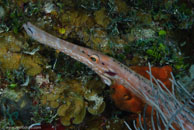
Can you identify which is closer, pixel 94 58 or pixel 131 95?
pixel 94 58

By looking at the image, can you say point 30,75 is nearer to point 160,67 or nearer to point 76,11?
point 76,11

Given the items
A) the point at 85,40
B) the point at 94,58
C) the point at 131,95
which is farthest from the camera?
the point at 85,40

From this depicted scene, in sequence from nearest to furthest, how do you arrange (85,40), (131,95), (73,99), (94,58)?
A: (94,58) → (73,99) → (131,95) → (85,40)

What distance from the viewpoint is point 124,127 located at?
481cm

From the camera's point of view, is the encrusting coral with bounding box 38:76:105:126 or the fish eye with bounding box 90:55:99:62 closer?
the fish eye with bounding box 90:55:99:62

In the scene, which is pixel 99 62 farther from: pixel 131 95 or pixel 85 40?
pixel 131 95

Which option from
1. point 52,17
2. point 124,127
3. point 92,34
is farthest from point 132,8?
point 124,127

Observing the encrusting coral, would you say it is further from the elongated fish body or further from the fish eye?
the fish eye

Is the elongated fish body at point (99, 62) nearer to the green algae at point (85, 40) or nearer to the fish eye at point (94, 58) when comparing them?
the fish eye at point (94, 58)

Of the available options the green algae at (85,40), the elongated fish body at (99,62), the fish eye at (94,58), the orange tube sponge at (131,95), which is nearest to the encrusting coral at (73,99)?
the green algae at (85,40)

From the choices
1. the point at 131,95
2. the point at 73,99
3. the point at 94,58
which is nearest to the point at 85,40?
the point at 94,58

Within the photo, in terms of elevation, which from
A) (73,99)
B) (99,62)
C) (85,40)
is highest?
(99,62)

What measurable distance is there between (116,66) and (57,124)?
2.14 meters

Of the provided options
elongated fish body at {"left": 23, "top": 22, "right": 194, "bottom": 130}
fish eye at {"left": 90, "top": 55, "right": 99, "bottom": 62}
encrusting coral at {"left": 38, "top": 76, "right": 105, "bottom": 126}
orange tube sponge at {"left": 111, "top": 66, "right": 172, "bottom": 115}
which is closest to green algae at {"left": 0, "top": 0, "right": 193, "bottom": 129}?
encrusting coral at {"left": 38, "top": 76, "right": 105, "bottom": 126}
